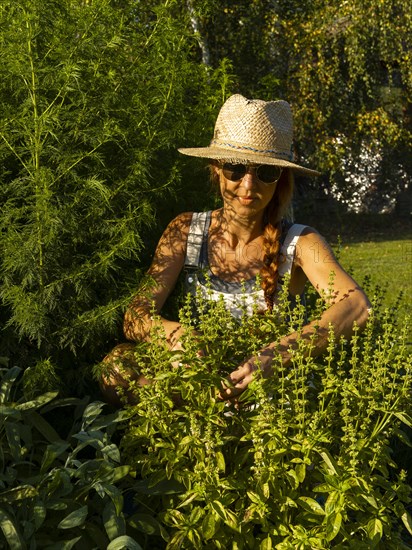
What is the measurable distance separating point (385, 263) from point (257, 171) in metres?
10.8

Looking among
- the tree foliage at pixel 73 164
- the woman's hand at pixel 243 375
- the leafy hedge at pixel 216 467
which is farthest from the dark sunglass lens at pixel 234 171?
the woman's hand at pixel 243 375

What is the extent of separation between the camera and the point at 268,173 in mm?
3277

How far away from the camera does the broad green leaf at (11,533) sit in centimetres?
224

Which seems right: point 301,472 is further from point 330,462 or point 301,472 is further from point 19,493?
point 19,493

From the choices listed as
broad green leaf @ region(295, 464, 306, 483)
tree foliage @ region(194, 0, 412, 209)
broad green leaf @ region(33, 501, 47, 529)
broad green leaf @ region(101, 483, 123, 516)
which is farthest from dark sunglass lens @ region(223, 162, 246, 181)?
tree foliage @ region(194, 0, 412, 209)

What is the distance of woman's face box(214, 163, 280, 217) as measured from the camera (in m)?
3.27

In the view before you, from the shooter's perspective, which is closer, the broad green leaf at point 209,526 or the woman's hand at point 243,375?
the broad green leaf at point 209,526

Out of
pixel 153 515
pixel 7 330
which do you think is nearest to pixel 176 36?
pixel 7 330

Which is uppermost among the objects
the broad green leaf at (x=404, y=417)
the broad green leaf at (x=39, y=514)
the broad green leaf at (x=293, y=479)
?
the broad green leaf at (x=404, y=417)

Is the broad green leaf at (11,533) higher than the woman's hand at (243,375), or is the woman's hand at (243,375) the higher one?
the woman's hand at (243,375)

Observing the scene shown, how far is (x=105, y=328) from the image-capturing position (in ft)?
10.2

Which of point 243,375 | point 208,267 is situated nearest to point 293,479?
point 243,375

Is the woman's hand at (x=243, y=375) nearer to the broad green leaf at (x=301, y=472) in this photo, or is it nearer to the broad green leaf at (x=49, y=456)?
the broad green leaf at (x=301, y=472)

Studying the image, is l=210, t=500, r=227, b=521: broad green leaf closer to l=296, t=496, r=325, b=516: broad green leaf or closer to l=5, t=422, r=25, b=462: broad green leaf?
l=296, t=496, r=325, b=516: broad green leaf
